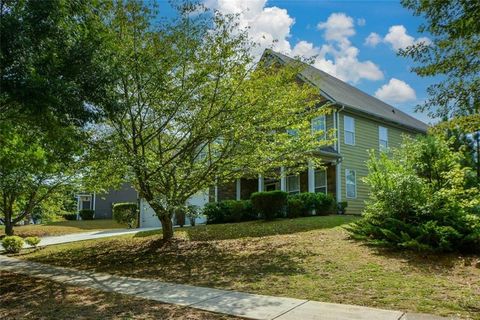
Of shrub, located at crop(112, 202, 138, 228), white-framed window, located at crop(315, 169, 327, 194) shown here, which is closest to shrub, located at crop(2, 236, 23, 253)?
shrub, located at crop(112, 202, 138, 228)

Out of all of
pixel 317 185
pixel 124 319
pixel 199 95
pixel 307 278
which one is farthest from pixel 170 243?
pixel 317 185

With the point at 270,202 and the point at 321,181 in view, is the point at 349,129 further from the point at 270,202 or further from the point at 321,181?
the point at 270,202

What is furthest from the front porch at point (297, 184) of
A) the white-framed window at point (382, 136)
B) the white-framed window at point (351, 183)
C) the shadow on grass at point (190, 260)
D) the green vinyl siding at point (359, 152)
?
the shadow on grass at point (190, 260)

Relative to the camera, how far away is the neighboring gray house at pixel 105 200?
33.8 meters

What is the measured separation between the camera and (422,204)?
8.95 meters

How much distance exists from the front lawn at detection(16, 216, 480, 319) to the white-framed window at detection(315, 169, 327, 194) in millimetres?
5769

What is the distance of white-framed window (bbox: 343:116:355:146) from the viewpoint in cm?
1955

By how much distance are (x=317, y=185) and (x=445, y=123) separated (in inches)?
503

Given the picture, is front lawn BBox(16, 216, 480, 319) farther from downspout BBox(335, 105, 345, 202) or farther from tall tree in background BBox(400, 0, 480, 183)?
downspout BBox(335, 105, 345, 202)

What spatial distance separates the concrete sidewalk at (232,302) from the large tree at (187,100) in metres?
2.80

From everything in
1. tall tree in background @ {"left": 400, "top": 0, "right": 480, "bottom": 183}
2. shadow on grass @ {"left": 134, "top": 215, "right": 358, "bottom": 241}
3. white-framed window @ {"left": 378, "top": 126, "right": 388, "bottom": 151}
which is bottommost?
shadow on grass @ {"left": 134, "top": 215, "right": 358, "bottom": 241}

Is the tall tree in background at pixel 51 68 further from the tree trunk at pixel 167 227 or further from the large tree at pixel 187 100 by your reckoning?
the tree trunk at pixel 167 227

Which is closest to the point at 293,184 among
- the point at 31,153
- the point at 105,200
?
the point at 31,153

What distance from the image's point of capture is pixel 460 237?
316 inches
